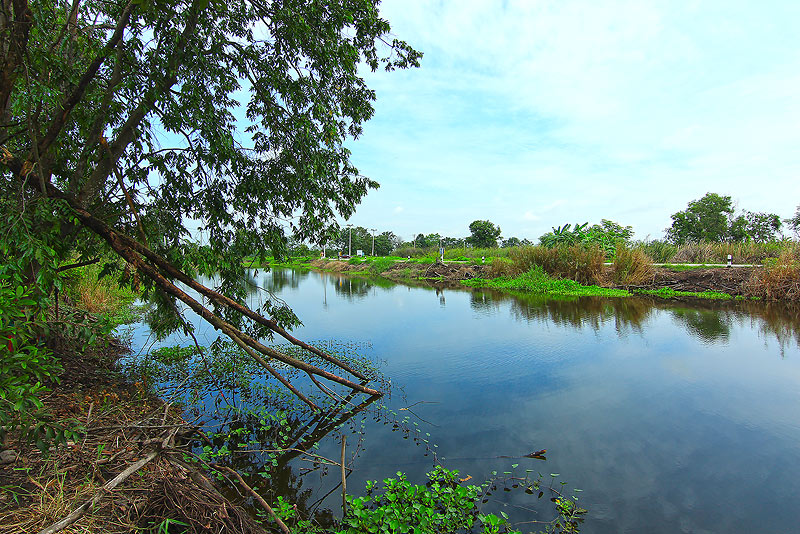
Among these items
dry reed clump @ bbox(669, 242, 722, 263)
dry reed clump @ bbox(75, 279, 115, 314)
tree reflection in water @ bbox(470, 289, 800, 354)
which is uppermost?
dry reed clump @ bbox(669, 242, 722, 263)

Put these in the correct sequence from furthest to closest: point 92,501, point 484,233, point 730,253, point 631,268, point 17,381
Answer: point 484,233, point 730,253, point 631,268, point 92,501, point 17,381

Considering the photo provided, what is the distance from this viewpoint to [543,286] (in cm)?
1759

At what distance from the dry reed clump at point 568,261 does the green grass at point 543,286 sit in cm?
72

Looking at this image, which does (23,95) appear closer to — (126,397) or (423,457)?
(126,397)

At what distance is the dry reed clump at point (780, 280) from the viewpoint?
1205 centimetres

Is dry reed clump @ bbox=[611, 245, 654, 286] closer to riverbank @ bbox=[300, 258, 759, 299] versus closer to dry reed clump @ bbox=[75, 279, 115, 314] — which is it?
riverbank @ bbox=[300, 258, 759, 299]

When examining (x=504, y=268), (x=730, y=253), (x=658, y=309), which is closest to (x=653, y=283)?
(x=658, y=309)

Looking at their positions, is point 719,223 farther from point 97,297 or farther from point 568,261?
point 97,297

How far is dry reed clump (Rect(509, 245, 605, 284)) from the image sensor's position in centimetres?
1777

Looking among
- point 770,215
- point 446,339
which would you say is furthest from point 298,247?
point 770,215

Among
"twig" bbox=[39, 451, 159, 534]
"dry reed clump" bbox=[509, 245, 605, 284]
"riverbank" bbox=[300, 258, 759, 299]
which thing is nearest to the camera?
"twig" bbox=[39, 451, 159, 534]

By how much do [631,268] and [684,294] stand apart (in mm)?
2419

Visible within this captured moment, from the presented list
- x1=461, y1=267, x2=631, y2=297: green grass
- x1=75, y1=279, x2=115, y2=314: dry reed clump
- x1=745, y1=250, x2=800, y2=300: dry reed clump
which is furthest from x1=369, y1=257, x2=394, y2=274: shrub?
x1=745, y1=250, x2=800, y2=300: dry reed clump

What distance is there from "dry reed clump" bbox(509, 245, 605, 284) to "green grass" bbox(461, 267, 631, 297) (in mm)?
718
